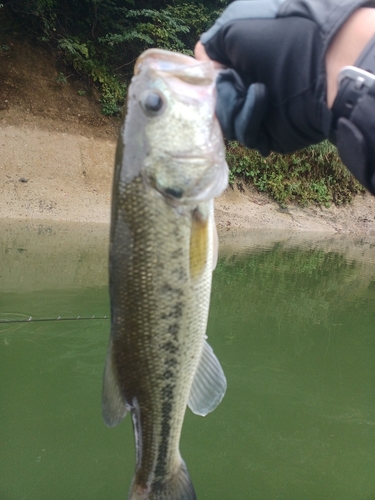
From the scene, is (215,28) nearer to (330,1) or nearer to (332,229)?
(330,1)

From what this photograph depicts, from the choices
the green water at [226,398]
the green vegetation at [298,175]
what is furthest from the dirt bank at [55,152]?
the green water at [226,398]

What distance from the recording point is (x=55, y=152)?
41.3ft

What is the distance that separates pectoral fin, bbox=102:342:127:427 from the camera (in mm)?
1525

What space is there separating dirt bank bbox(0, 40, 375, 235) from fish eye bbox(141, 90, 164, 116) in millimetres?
10030

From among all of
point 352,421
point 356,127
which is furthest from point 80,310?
point 356,127

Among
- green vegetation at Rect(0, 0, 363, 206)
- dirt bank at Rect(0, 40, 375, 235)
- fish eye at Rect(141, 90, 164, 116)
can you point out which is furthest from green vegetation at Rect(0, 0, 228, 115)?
fish eye at Rect(141, 90, 164, 116)

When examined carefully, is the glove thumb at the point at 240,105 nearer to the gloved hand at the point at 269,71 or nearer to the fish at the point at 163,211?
the gloved hand at the point at 269,71

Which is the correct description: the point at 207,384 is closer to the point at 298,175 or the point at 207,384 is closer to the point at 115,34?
the point at 115,34

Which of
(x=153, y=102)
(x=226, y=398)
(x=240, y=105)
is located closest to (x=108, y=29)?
(x=226, y=398)

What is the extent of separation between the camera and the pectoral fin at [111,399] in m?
1.53

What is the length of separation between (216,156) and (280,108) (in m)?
0.31

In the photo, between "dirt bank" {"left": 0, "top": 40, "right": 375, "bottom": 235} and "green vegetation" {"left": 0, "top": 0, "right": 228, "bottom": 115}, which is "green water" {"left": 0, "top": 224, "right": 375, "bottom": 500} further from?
"green vegetation" {"left": 0, "top": 0, "right": 228, "bottom": 115}

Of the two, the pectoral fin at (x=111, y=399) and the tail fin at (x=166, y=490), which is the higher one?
the pectoral fin at (x=111, y=399)

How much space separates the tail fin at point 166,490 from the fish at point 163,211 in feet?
1.31
